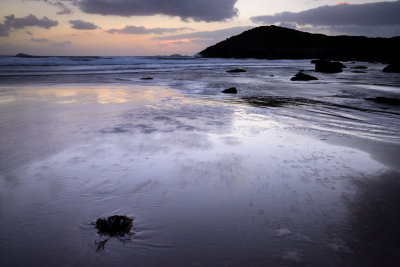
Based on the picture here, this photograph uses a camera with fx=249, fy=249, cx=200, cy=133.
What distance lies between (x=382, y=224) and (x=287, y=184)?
3.00 feet

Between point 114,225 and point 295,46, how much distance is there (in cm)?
11065

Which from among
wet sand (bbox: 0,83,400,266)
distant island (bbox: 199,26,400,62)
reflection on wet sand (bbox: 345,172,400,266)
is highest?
distant island (bbox: 199,26,400,62)

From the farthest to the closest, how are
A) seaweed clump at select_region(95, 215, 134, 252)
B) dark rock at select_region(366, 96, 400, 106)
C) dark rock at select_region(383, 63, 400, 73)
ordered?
1. dark rock at select_region(383, 63, 400, 73)
2. dark rock at select_region(366, 96, 400, 106)
3. seaweed clump at select_region(95, 215, 134, 252)

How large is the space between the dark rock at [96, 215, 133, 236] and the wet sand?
2.4 inches

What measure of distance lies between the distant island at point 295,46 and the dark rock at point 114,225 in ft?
273

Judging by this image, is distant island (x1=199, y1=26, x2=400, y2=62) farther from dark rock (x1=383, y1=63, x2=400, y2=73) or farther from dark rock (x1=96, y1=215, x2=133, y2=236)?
dark rock (x1=96, y1=215, x2=133, y2=236)

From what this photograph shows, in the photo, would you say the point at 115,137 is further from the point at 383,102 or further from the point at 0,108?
the point at 383,102

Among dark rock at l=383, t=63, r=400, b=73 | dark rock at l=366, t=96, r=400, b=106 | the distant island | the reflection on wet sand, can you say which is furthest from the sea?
the distant island

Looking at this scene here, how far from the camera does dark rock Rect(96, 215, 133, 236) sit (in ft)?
6.36

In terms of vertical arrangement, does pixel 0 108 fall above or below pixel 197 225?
above

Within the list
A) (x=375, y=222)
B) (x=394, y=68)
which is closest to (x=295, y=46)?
(x=394, y=68)

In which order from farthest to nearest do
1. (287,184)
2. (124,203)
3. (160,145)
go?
(160,145) < (287,184) < (124,203)

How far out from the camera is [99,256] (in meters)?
1.71

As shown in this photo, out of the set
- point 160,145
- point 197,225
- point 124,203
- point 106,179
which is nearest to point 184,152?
point 160,145
